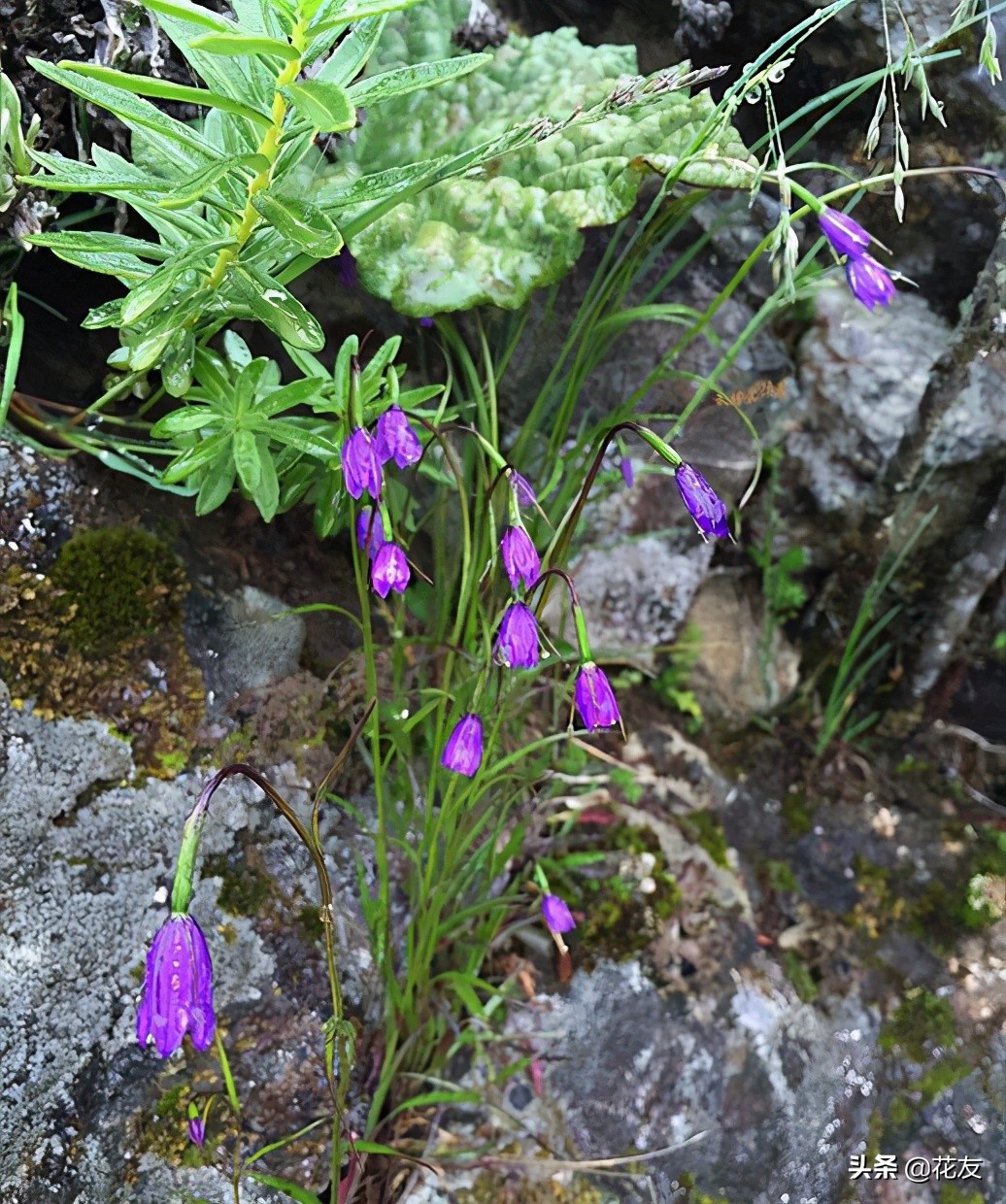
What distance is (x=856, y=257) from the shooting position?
3.55 feet

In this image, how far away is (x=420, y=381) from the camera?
1.63 m

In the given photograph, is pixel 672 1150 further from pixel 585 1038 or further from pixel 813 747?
pixel 813 747

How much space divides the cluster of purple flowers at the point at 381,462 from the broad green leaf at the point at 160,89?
340 millimetres

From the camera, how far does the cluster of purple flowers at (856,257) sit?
1056mm

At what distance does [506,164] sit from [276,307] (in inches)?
24.6

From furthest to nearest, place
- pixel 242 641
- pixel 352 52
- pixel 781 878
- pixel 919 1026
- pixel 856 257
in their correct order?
1. pixel 781 878
2. pixel 919 1026
3. pixel 242 641
4. pixel 856 257
5. pixel 352 52

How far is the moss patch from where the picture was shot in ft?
4.07

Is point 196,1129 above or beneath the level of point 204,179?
beneath

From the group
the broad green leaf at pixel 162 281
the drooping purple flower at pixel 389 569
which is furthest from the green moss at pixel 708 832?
the broad green leaf at pixel 162 281

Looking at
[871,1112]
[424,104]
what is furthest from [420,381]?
[871,1112]

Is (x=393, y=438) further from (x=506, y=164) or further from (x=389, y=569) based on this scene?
(x=506, y=164)

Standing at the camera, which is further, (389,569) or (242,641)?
(242,641)

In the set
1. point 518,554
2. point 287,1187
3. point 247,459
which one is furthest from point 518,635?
point 287,1187

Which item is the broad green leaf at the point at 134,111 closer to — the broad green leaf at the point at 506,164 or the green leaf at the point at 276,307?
the green leaf at the point at 276,307
